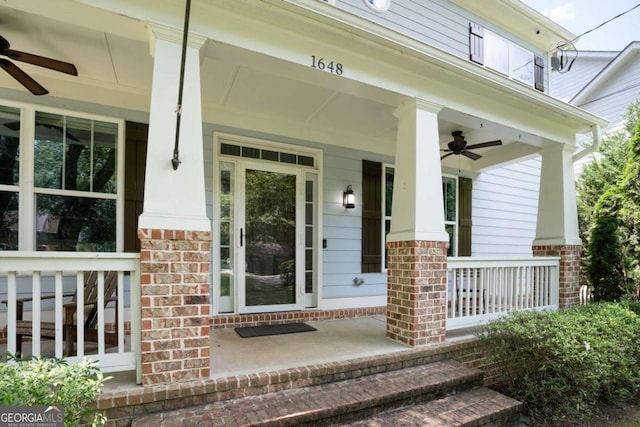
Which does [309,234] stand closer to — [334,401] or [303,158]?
[303,158]

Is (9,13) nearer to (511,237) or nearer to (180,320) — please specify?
(180,320)

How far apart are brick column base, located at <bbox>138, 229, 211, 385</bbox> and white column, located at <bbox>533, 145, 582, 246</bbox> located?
Answer: 484 cm

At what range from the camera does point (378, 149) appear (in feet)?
17.4

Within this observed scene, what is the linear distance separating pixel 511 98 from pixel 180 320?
4.28 meters

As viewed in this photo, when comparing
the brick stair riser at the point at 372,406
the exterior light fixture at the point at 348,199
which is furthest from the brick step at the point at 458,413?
the exterior light fixture at the point at 348,199

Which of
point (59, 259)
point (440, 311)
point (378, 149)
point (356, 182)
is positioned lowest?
point (440, 311)

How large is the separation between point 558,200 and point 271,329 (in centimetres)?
438

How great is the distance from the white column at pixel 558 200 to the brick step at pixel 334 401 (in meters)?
2.78

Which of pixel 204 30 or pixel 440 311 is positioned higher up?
pixel 204 30

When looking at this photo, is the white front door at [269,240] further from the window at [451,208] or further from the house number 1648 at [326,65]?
the window at [451,208]

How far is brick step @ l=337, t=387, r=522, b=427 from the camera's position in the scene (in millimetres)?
2516

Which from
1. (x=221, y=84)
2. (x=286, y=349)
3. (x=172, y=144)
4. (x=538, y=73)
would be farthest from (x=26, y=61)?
(x=538, y=73)

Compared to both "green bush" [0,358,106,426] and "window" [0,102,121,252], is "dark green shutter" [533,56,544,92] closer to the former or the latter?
"window" [0,102,121,252]

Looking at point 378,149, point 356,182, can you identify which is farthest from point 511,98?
point 356,182
